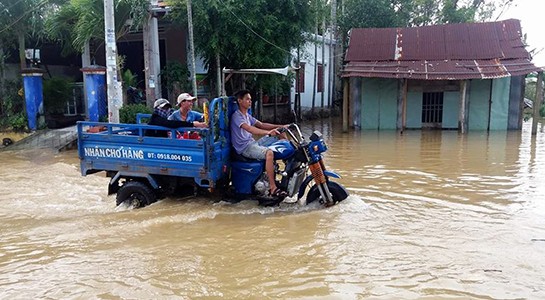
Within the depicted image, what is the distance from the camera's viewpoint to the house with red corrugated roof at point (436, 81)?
17.1 metres

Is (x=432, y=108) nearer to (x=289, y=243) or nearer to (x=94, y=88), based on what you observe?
(x=94, y=88)

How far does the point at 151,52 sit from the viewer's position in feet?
48.6

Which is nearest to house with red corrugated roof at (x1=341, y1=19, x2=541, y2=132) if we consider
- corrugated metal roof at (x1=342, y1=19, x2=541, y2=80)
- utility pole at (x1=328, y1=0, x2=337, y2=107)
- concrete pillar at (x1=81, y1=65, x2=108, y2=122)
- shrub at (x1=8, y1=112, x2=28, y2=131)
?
corrugated metal roof at (x1=342, y1=19, x2=541, y2=80)

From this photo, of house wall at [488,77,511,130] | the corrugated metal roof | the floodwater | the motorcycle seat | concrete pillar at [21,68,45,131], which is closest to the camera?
the floodwater

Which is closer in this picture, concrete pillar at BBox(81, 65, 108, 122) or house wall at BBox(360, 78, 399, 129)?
concrete pillar at BBox(81, 65, 108, 122)

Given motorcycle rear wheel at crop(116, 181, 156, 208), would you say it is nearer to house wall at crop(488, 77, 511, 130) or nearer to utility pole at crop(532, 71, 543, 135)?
utility pole at crop(532, 71, 543, 135)

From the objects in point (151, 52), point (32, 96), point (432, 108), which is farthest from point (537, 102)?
point (32, 96)

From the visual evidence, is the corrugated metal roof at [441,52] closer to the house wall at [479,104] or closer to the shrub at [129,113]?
the house wall at [479,104]

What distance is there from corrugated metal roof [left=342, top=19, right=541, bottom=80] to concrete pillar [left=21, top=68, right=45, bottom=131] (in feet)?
32.2

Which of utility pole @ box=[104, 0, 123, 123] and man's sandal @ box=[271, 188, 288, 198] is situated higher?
utility pole @ box=[104, 0, 123, 123]

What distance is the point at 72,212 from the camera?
6871mm

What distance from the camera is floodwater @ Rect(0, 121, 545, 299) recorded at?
4.20 m

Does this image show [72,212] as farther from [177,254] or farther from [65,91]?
[65,91]

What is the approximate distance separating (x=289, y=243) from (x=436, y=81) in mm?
14224
